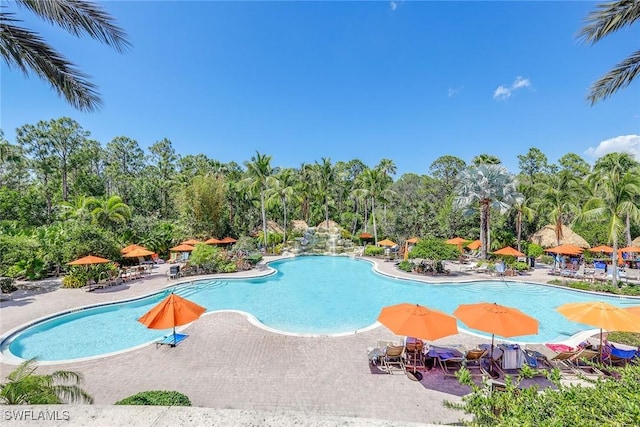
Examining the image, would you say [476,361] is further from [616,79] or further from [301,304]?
[301,304]

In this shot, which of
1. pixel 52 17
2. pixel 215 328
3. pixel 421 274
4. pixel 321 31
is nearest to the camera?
pixel 52 17

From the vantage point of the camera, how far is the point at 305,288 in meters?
18.1

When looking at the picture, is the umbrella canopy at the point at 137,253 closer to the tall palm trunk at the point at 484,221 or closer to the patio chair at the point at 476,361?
the patio chair at the point at 476,361

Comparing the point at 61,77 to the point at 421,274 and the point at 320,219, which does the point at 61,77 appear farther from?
the point at 320,219

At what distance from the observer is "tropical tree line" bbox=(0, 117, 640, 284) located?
17.8m

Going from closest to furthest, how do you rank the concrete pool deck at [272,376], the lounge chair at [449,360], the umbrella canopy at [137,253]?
the concrete pool deck at [272,376] < the lounge chair at [449,360] < the umbrella canopy at [137,253]

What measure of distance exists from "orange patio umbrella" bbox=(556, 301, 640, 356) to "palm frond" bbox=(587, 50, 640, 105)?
582 cm

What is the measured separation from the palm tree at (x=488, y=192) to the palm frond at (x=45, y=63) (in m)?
24.3

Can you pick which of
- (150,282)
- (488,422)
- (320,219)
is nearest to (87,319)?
(150,282)

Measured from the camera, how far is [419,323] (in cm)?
702

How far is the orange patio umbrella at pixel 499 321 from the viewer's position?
685 cm

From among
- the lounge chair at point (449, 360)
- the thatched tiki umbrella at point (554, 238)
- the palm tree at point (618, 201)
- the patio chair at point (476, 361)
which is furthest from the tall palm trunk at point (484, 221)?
the lounge chair at point (449, 360)

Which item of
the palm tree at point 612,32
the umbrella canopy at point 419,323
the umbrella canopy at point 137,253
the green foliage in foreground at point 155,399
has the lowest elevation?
the green foliage in foreground at point 155,399

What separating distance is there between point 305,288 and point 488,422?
621 inches
